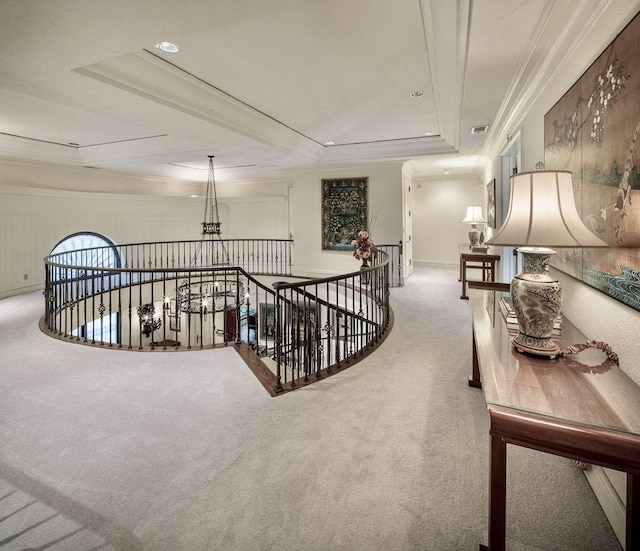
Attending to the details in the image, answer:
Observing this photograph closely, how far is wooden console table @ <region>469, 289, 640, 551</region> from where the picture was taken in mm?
1030

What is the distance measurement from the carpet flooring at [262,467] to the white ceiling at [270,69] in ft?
8.03

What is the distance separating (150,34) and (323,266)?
6.45 metres

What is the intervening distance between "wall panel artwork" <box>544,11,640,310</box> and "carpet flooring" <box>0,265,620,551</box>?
1.09 metres

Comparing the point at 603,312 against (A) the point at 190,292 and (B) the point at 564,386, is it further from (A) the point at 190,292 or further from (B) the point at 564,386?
(A) the point at 190,292

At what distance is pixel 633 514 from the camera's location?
127 cm

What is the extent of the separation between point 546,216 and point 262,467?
73.9 inches

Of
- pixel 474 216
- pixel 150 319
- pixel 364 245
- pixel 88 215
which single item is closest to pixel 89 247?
pixel 88 215

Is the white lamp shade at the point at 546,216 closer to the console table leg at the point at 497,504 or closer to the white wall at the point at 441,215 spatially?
the console table leg at the point at 497,504

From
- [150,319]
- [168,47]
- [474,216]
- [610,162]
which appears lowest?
[150,319]

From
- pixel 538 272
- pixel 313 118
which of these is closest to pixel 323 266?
pixel 313 118

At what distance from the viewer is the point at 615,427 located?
1028mm

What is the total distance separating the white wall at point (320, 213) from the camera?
760 centimetres

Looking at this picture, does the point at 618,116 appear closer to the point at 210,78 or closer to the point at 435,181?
the point at 210,78

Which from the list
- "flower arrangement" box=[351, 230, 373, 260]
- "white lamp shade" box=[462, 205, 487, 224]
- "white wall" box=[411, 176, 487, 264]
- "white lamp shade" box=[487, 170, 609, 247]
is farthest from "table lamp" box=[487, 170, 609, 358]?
"white wall" box=[411, 176, 487, 264]
